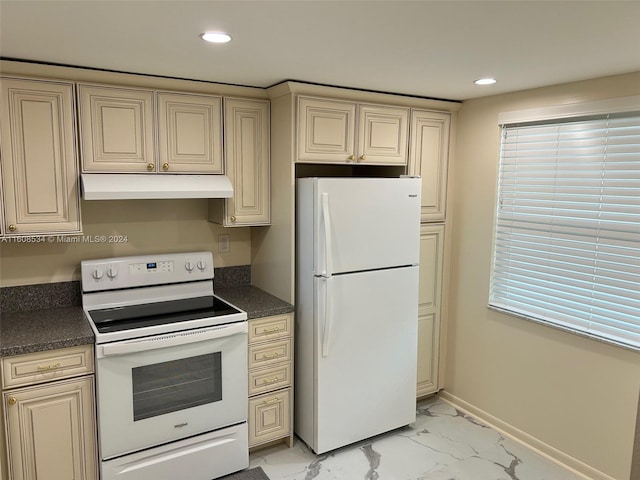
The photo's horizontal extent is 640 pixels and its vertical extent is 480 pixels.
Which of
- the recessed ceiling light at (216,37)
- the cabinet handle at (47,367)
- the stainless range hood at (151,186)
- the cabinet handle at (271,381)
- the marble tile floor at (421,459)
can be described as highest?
the recessed ceiling light at (216,37)

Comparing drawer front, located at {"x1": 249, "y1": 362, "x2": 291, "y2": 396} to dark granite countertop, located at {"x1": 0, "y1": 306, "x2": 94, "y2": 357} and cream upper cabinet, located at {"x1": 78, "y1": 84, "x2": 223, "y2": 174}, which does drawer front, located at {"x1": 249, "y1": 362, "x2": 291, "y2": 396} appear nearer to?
dark granite countertop, located at {"x1": 0, "y1": 306, "x2": 94, "y2": 357}

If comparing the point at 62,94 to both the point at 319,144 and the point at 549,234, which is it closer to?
the point at 319,144

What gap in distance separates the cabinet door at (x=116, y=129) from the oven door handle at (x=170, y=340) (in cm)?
93

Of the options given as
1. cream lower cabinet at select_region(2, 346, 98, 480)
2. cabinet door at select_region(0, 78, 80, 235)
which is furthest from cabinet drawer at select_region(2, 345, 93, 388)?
cabinet door at select_region(0, 78, 80, 235)

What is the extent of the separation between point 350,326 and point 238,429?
0.86m

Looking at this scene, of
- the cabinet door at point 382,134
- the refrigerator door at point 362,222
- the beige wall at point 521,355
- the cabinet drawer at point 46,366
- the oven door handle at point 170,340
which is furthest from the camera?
the cabinet door at point 382,134

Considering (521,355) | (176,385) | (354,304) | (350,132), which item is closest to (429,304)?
(521,355)

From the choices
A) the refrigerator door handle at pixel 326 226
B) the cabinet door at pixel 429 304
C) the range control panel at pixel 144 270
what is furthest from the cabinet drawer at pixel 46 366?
the cabinet door at pixel 429 304

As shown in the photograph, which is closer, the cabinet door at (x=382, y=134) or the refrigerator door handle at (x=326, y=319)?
the refrigerator door handle at (x=326, y=319)

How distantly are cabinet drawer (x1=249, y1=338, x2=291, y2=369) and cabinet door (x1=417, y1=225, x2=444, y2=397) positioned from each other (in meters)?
1.06

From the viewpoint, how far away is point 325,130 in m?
2.87

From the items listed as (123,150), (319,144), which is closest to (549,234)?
(319,144)

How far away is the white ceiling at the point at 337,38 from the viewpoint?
154 centimetres

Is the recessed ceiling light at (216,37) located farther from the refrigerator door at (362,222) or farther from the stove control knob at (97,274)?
the stove control knob at (97,274)
